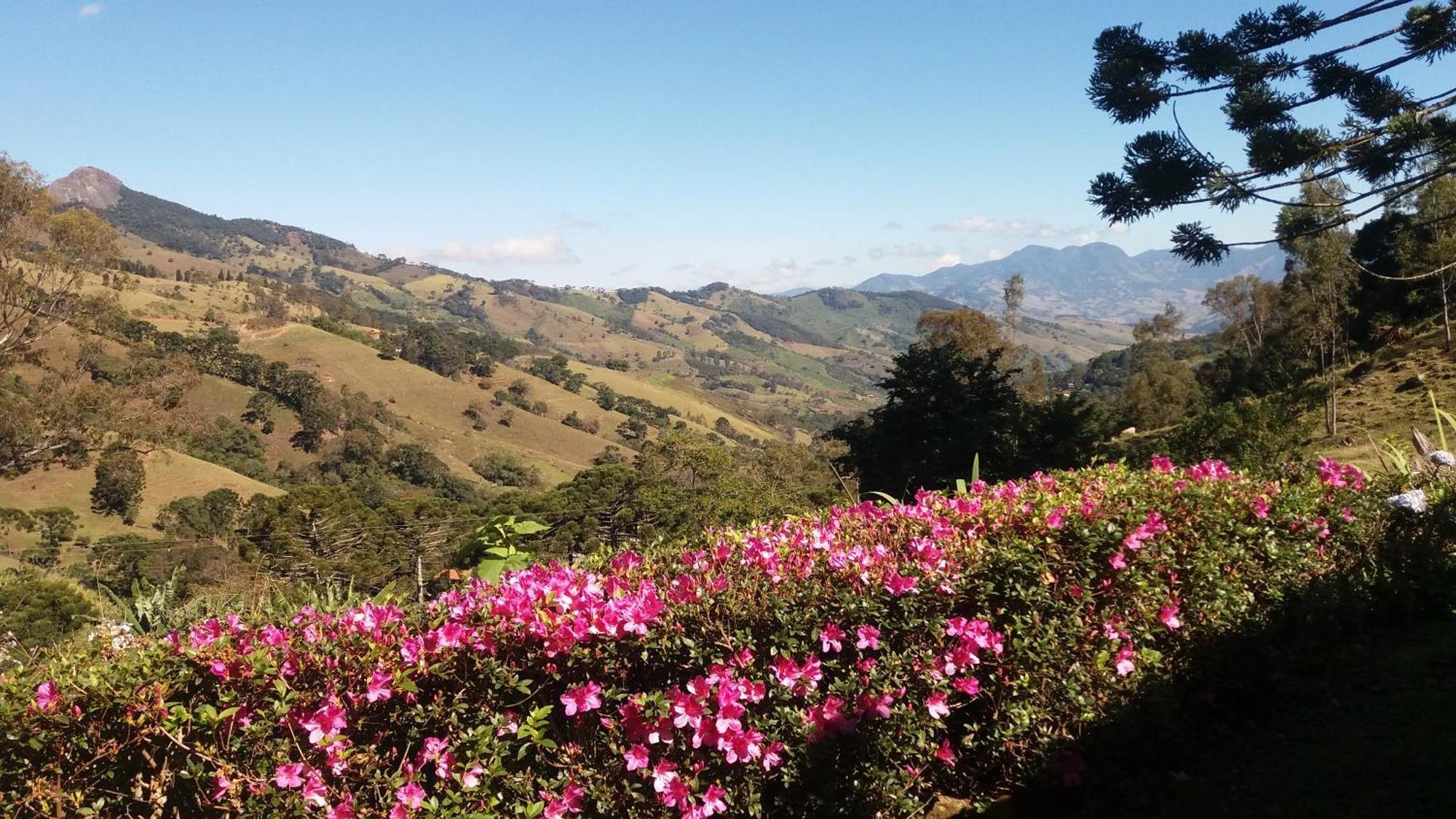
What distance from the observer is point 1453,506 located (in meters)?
3.94

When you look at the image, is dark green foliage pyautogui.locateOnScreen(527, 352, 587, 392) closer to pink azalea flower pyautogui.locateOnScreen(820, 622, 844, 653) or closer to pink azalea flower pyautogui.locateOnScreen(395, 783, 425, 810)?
pink azalea flower pyautogui.locateOnScreen(820, 622, 844, 653)

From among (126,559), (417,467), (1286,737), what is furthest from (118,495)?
(1286,737)

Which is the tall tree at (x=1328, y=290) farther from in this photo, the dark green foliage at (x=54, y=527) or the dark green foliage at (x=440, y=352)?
the dark green foliage at (x=440, y=352)

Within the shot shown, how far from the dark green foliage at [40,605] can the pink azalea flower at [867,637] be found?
11280 millimetres

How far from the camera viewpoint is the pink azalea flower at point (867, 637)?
2580 millimetres

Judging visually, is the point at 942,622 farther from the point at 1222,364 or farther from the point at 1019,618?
the point at 1222,364

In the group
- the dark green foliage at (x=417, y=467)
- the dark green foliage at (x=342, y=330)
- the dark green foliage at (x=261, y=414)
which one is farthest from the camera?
the dark green foliage at (x=342, y=330)

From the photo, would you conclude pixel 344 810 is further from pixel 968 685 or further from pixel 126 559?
pixel 126 559

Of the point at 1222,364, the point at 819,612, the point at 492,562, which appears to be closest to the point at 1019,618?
the point at 819,612

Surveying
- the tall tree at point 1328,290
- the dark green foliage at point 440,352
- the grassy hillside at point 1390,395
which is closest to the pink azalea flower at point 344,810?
the grassy hillside at point 1390,395

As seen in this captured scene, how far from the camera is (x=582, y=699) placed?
2375 mm

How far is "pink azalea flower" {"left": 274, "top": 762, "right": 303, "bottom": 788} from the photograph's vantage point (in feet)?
6.99

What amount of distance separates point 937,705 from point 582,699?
1141 millimetres

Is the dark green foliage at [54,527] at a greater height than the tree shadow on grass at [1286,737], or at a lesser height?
lesser
